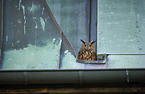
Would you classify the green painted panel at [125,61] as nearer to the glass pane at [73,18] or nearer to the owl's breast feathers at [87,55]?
the owl's breast feathers at [87,55]

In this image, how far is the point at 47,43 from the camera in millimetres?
8172

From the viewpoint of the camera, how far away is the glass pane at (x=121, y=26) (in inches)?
317

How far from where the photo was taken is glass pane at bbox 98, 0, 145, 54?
805 cm

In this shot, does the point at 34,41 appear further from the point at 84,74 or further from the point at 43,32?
the point at 84,74

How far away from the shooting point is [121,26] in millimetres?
8219

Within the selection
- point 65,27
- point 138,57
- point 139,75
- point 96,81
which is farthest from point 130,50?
point 65,27

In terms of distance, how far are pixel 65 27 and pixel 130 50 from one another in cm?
257

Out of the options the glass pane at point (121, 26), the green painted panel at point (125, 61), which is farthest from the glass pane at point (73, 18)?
the green painted panel at point (125, 61)

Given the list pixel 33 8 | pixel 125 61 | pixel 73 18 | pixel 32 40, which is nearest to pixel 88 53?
pixel 125 61

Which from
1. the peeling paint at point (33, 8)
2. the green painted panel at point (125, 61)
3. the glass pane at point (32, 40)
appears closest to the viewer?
the green painted panel at point (125, 61)

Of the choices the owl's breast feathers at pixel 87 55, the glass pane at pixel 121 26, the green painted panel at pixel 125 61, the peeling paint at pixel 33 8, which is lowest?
the green painted panel at pixel 125 61

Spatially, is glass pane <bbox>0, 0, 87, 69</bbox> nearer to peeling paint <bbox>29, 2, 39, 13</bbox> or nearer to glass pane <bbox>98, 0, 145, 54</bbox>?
peeling paint <bbox>29, 2, 39, 13</bbox>

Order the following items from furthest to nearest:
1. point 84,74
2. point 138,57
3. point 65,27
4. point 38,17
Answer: point 65,27 < point 38,17 < point 138,57 < point 84,74

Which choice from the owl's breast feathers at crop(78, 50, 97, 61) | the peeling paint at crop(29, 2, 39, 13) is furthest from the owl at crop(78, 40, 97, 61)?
the peeling paint at crop(29, 2, 39, 13)
